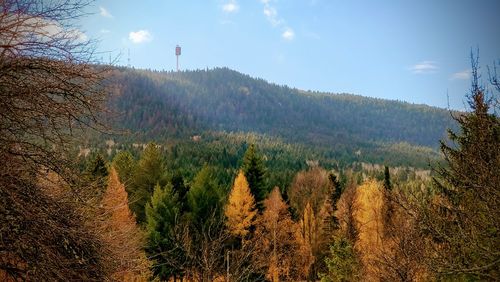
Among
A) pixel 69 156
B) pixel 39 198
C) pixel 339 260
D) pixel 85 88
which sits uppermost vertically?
pixel 85 88

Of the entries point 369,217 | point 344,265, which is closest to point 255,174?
point 369,217

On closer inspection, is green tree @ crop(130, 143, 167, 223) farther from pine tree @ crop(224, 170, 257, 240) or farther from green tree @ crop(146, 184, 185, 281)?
pine tree @ crop(224, 170, 257, 240)

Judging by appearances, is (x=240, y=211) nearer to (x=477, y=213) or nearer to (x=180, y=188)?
(x=180, y=188)

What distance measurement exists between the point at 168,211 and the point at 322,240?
1627 cm

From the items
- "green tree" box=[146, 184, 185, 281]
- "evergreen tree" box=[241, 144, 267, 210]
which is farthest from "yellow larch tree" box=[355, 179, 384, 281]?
"green tree" box=[146, 184, 185, 281]

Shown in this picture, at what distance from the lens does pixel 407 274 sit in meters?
15.7

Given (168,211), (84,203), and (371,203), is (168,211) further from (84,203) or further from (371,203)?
(84,203)

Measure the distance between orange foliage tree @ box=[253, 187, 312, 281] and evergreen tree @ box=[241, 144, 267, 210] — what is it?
969mm

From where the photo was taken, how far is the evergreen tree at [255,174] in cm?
3222

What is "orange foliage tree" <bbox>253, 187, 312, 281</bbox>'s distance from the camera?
3027cm

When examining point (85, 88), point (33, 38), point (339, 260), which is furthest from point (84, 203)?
point (339, 260)

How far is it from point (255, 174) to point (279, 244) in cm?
630

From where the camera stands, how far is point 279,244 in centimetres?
3262

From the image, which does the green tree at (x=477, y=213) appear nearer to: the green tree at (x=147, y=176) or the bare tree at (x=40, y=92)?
the bare tree at (x=40, y=92)
